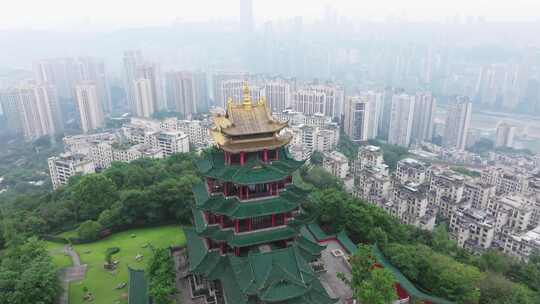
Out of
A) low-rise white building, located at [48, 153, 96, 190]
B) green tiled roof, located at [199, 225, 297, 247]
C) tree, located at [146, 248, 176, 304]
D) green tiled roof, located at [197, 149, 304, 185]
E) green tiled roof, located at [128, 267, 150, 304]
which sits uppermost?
green tiled roof, located at [197, 149, 304, 185]

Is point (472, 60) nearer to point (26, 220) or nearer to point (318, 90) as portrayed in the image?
point (318, 90)

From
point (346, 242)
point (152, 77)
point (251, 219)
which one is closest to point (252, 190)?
point (251, 219)

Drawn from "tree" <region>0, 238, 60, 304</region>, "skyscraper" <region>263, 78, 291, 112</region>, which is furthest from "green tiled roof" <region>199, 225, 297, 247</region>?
"skyscraper" <region>263, 78, 291, 112</region>

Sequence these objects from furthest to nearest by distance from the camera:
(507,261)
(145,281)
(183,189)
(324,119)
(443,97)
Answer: (443,97) < (324,119) < (183,189) < (507,261) < (145,281)

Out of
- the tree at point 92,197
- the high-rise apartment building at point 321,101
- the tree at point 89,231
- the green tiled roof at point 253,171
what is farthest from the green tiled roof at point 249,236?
the high-rise apartment building at point 321,101

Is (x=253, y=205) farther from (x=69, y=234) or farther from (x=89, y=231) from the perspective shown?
(x=69, y=234)

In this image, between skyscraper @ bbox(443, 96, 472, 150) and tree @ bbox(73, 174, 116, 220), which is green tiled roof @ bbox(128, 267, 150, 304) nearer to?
tree @ bbox(73, 174, 116, 220)

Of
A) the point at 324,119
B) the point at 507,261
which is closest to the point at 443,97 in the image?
the point at 324,119
